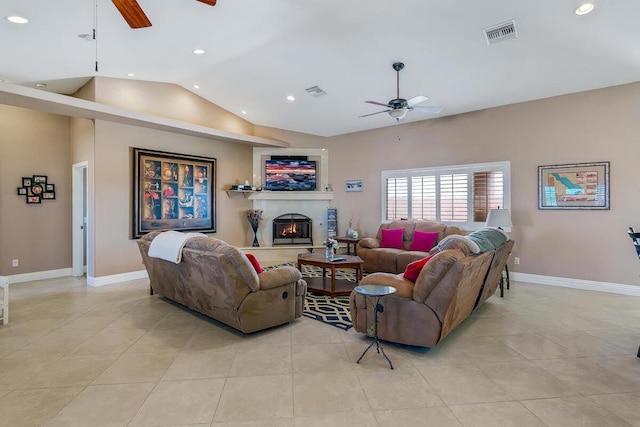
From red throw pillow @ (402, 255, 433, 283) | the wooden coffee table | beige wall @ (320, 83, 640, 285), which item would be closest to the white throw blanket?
the wooden coffee table

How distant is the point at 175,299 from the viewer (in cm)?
426

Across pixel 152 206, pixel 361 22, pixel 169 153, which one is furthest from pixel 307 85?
pixel 152 206

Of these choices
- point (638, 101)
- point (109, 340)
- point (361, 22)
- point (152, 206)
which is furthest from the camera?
point (152, 206)

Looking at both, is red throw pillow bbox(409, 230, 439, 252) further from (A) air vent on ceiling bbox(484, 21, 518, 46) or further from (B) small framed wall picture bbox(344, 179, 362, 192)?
(A) air vent on ceiling bbox(484, 21, 518, 46)

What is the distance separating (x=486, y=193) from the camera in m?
6.09

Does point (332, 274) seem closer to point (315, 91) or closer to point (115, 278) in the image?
point (315, 91)

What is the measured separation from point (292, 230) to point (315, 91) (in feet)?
11.1

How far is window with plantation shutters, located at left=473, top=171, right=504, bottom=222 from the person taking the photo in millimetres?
5961

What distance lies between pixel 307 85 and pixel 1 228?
228 inches

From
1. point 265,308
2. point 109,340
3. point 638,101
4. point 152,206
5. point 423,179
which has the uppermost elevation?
point 638,101

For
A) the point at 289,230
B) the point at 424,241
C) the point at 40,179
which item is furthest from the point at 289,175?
the point at 40,179

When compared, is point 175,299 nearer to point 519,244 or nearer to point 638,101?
point 519,244

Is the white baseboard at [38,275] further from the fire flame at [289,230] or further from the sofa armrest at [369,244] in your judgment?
the sofa armrest at [369,244]

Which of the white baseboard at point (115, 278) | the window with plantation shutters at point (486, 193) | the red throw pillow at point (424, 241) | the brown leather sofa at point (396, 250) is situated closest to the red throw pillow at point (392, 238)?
the brown leather sofa at point (396, 250)
